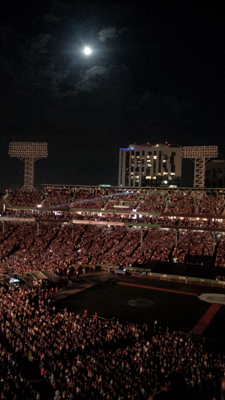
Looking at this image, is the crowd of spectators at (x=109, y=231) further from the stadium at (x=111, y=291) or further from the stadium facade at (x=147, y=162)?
the stadium facade at (x=147, y=162)

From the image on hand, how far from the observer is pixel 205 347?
1747cm

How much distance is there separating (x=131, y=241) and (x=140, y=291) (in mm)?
13214

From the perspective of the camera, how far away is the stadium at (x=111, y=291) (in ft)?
44.9

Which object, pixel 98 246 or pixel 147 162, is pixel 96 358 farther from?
pixel 147 162

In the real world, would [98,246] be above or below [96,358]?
above

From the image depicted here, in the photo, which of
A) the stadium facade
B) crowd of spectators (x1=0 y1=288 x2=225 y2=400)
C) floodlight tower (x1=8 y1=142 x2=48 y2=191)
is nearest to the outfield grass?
crowd of spectators (x1=0 y1=288 x2=225 y2=400)

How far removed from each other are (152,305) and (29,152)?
44.3m

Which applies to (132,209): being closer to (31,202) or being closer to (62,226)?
(62,226)

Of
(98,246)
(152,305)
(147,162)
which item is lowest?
(152,305)

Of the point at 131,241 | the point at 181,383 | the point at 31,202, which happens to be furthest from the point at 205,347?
the point at 31,202

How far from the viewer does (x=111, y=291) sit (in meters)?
29.5

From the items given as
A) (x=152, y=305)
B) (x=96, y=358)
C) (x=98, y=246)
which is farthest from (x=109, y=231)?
(x=96, y=358)

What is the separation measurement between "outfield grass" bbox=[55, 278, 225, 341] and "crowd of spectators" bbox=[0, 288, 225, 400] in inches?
87.6

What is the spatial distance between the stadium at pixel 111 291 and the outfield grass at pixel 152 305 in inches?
3.6
